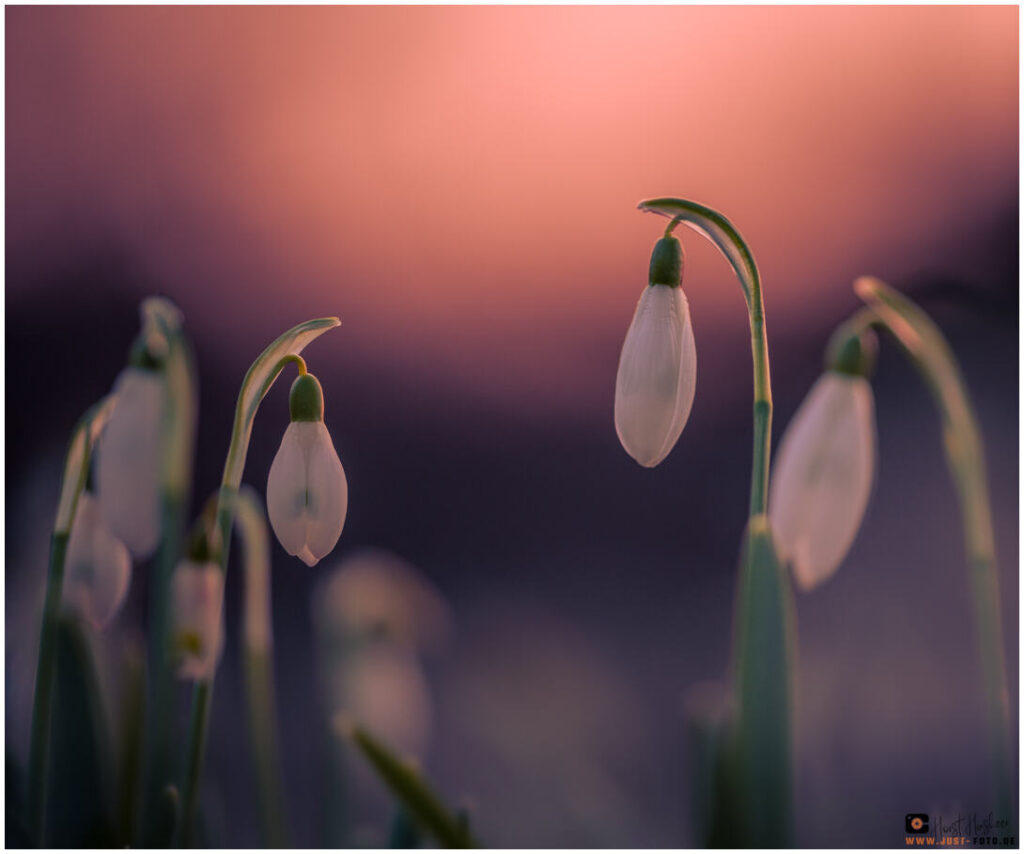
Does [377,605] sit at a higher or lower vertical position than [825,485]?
lower

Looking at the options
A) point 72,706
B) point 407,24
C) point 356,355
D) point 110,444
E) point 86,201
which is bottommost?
point 72,706

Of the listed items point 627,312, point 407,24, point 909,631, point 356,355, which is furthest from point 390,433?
point 909,631

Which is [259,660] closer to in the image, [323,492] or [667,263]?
[323,492]

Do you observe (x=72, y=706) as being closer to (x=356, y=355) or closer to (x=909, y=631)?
(x=356, y=355)

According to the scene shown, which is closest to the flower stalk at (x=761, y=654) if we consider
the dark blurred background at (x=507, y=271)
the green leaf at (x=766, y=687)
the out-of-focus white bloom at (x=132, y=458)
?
the green leaf at (x=766, y=687)

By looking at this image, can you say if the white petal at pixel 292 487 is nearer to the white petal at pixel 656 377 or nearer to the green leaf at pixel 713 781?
the white petal at pixel 656 377

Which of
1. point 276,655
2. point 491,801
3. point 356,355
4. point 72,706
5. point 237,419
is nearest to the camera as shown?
point 237,419

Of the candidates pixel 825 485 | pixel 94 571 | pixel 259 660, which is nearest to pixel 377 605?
pixel 259 660
